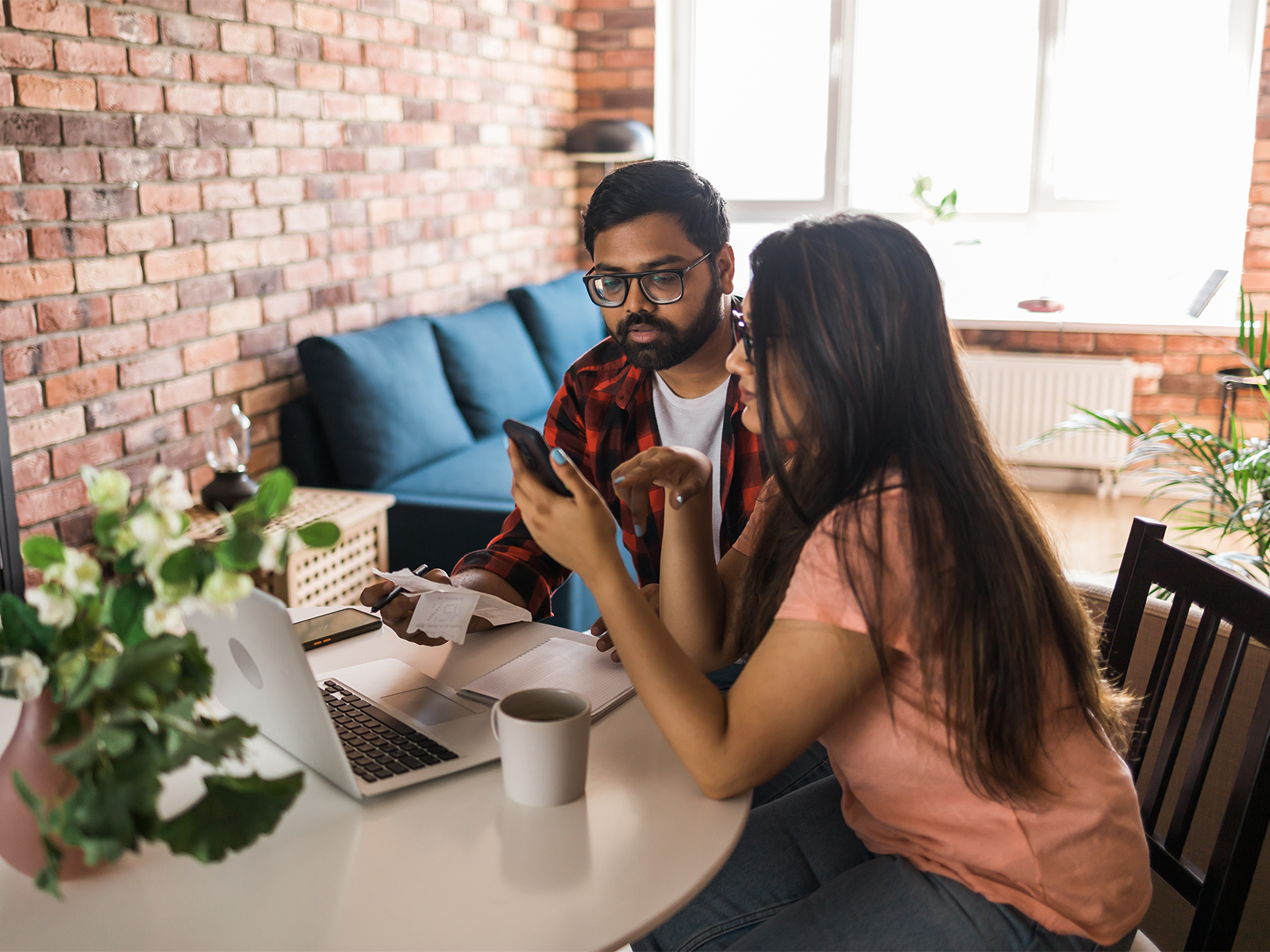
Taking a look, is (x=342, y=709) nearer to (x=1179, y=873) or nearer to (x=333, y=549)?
(x=1179, y=873)

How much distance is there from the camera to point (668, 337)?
66.0 inches

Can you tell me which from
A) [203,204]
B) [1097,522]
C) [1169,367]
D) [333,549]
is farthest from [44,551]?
[1169,367]

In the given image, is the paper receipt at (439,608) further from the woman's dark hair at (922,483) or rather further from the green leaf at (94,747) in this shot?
the green leaf at (94,747)

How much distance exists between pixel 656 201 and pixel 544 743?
39.9 inches

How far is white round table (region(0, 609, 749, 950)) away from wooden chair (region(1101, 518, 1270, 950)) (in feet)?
1.62

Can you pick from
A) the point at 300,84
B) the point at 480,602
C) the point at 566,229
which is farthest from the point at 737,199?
the point at 480,602

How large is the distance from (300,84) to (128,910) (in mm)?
2519

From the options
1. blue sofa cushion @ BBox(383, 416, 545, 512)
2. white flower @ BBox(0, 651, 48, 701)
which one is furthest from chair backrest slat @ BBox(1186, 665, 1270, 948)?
blue sofa cushion @ BBox(383, 416, 545, 512)

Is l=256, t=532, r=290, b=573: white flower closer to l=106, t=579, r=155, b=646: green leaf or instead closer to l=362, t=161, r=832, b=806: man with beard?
l=106, t=579, r=155, b=646: green leaf

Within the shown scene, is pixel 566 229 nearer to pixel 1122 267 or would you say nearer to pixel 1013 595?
pixel 1122 267

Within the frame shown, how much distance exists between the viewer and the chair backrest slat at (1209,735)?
1.09 metres

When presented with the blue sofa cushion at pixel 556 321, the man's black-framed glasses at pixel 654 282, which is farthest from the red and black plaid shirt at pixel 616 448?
the blue sofa cushion at pixel 556 321

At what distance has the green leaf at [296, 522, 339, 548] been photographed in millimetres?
676

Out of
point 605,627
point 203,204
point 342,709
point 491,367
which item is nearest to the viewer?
point 342,709
